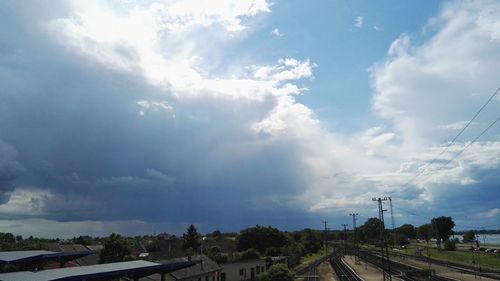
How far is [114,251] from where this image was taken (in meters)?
64.9

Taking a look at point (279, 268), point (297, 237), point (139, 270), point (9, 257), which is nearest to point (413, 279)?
point (279, 268)

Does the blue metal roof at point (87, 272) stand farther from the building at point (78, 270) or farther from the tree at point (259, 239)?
the tree at point (259, 239)

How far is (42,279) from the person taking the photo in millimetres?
25828

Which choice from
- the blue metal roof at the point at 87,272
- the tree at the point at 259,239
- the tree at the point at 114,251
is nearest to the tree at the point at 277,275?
the blue metal roof at the point at 87,272

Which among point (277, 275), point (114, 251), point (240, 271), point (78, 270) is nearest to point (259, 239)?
point (240, 271)

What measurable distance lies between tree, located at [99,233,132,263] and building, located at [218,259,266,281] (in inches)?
605

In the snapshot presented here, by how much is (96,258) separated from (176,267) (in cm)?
3804

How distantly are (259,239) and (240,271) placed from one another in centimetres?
4924

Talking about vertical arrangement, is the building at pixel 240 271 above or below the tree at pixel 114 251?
below

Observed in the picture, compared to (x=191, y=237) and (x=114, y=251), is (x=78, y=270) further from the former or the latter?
(x=191, y=237)

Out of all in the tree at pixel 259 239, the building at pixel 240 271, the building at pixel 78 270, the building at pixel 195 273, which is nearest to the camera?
the building at pixel 78 270

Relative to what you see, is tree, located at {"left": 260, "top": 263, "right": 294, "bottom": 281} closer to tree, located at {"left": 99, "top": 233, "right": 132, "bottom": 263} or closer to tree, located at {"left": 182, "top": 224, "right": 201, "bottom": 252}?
tree, located at {"left": 99, "top": 233, "right": 132, "bottom": 263}

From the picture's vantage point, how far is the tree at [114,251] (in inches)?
2539

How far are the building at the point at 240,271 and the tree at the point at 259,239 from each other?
135 feet
